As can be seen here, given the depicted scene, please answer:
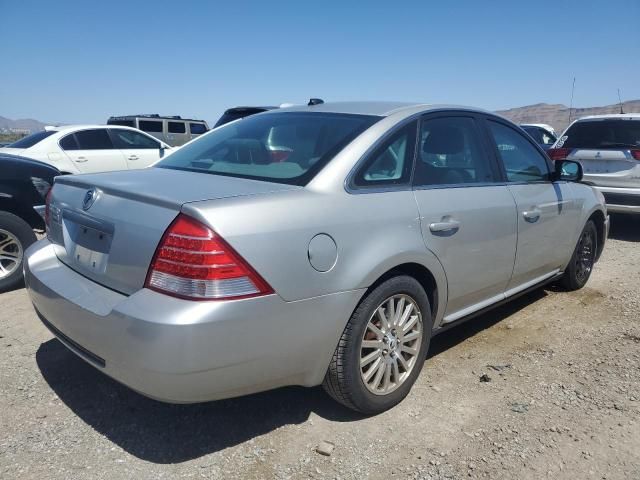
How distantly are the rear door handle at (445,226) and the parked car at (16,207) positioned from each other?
3289 mm

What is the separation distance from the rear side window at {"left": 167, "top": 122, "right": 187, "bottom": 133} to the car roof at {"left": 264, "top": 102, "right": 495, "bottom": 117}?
17157 mm

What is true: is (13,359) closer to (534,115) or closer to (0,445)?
(0,445)

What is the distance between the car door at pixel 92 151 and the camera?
885cm

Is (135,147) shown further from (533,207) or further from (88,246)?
(533,207)

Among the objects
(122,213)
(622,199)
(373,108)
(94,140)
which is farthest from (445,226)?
(94,140)

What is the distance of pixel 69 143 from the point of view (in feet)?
29.2

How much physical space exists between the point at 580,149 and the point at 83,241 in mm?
7077

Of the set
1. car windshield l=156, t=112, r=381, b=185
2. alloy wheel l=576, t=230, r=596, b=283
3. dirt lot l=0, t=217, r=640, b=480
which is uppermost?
car windshield l=156, t=112, r=381, b=185

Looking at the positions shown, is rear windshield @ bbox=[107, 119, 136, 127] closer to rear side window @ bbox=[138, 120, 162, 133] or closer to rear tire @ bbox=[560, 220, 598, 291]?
rear side window @ bbox=[138, 120, 162, 133]

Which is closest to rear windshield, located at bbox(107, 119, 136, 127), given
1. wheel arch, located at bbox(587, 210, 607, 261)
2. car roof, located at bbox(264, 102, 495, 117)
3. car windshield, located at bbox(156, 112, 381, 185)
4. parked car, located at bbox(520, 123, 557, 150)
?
parked car, located at bbox(520, 123, 557, 150)

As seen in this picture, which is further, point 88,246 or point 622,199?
point 622,199

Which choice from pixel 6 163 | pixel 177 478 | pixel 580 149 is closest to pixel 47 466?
pixel 177 478

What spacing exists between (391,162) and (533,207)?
145cm

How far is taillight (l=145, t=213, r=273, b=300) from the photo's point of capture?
2.11 metres
